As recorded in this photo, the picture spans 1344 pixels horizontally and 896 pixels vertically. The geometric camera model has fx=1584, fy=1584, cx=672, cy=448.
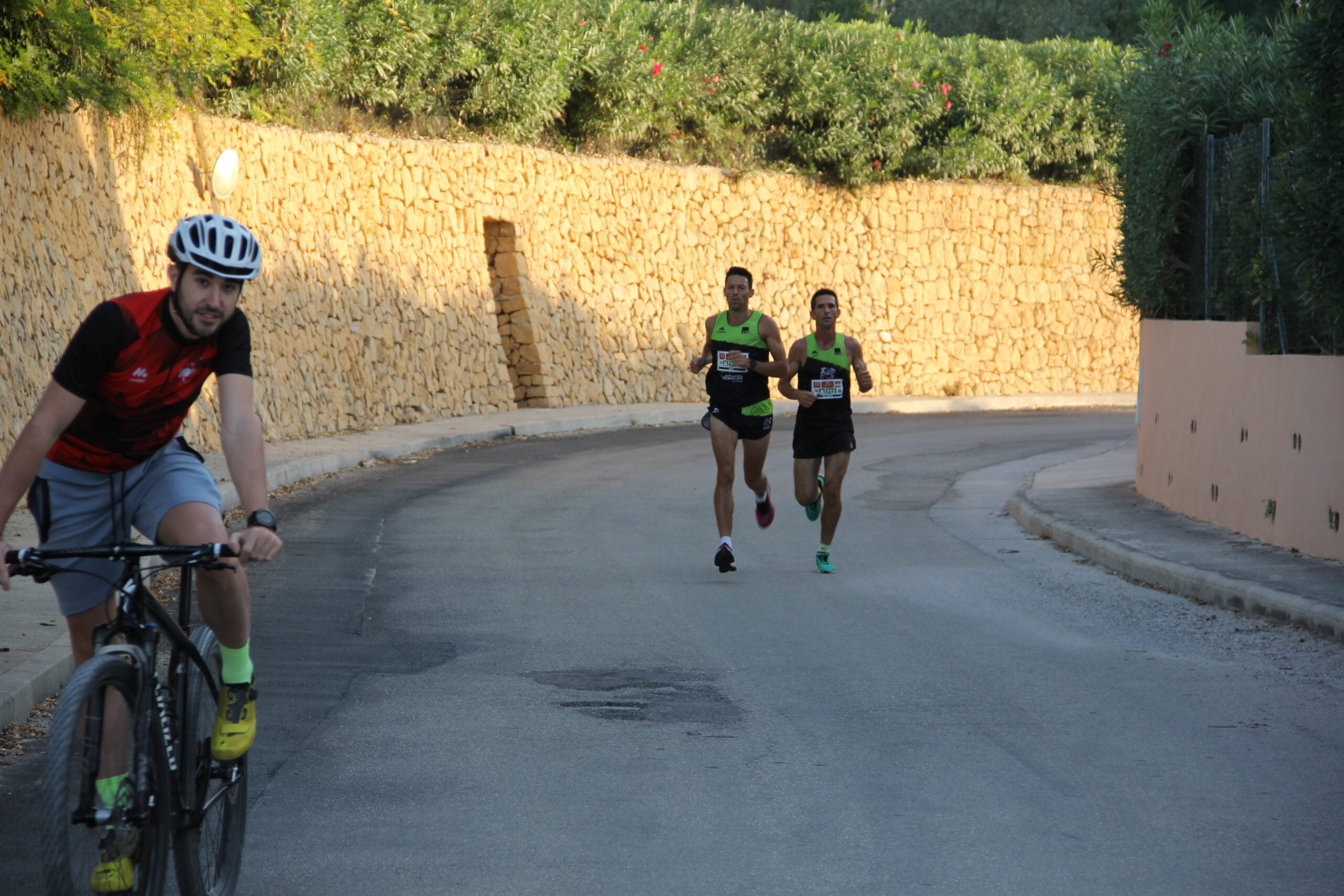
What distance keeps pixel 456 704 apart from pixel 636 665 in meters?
1.16

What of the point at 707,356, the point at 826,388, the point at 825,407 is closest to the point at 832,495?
the point at 825,407

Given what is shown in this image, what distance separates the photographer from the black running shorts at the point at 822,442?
11.4m

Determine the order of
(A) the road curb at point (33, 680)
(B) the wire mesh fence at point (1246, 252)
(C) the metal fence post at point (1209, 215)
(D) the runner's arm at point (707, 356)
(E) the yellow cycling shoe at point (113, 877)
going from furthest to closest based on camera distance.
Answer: (C) the metal fence post at point (1209, 215), (B) the wire mesh fence at point (1246, 252), (D) the runner's arm at point (707, 356), (A) the road curb at point (33, 680), (E) the yellow cycling shoe at point (113, 877)

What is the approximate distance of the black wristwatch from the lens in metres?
4.15

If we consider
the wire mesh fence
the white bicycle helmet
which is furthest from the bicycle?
the wire mesh fence

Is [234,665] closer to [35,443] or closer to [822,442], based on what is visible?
[35,443]

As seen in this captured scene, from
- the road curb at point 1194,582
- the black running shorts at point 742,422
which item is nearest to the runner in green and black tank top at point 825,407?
the black running shorts at point 742,422

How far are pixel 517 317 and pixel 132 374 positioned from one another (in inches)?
894

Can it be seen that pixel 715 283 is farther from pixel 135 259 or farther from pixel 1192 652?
pixel 1192 652

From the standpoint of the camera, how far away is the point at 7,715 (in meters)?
6.50

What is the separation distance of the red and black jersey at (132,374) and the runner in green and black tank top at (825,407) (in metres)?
7.00

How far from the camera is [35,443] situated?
4207 millimetres

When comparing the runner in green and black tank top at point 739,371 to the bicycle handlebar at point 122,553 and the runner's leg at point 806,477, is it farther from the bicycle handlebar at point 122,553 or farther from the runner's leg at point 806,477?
the bicycle handlebar at point 122,553

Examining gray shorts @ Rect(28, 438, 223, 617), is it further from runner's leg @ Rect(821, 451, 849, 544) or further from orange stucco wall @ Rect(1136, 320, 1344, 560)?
orange stucco wall @ Rect(1136, 320, 1344, 560)
